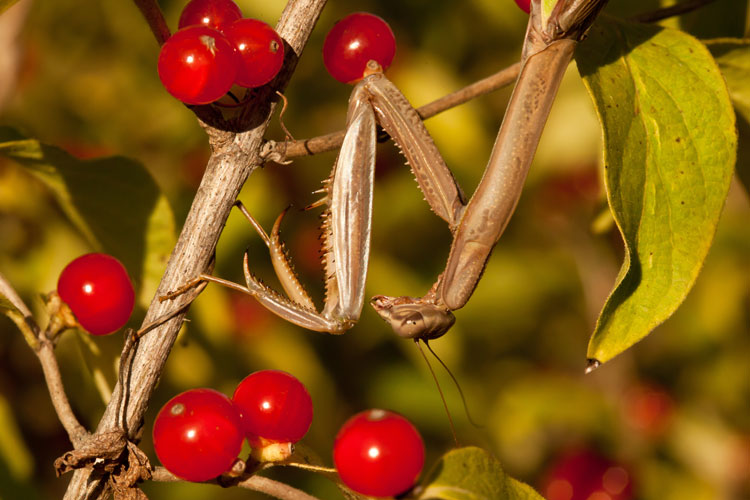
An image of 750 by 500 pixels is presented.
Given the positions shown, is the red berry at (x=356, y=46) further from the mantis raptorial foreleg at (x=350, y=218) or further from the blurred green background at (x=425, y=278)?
the blurred green background at (x=425, y=278)

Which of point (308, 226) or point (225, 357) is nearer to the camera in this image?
point (225, 357)

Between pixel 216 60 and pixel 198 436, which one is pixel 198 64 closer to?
pixel 216 60

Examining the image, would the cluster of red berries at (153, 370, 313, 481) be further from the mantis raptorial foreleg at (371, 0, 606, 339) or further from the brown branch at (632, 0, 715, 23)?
the brown branch at (632, 0, 715, 23)

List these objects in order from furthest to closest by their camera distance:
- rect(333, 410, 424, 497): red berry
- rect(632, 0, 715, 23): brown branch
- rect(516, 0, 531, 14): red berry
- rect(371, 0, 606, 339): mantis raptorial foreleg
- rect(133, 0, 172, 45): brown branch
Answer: rect(632, 0, 715, 23): brown branch < rect(516, 0, 531, 14): red berry < rect(371, 0, 606, 339): mantis raptorial foreleg < rect(133, 0, 172, 45): brown branch < rect(333, 410, 424, 497): red berry

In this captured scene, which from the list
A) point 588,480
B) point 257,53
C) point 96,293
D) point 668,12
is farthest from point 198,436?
point 588,480

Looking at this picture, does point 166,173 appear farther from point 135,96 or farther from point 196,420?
point 196,420

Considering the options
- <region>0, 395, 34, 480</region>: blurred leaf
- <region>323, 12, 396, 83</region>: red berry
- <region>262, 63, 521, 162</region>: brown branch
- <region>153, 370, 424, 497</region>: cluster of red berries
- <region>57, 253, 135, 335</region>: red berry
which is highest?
<region>323, 12, 396, 83</region>: red berry

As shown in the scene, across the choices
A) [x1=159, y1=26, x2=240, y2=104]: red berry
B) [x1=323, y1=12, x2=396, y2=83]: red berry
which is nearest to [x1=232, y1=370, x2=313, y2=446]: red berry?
[x1=159, y1=26, x2=240, y2=104]: red berry

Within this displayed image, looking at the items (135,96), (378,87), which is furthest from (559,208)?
(378,87)

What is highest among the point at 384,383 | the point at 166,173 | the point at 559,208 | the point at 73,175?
the point at 73,175
